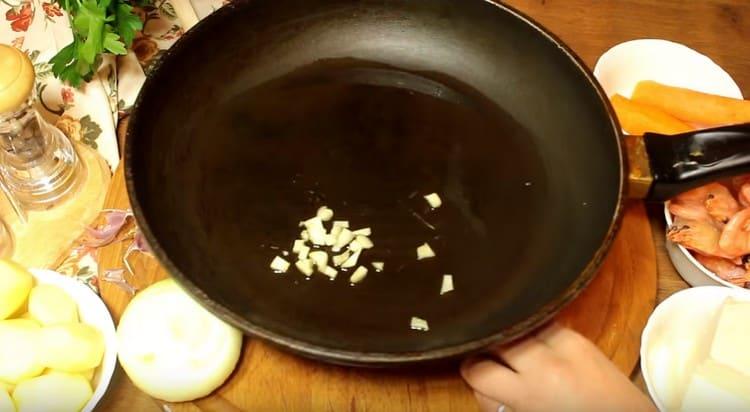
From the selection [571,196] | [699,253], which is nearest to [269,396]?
[571,196]


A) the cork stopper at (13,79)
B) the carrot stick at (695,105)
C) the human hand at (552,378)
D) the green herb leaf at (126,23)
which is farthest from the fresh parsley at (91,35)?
the carrot stick at (695,105)

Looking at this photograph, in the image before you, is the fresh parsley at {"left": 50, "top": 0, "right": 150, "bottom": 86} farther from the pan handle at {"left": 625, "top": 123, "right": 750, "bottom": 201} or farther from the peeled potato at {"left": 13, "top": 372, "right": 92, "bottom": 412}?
the pan handle at {"left": 625, "top": 123, "right": 750, "bottom": 201}

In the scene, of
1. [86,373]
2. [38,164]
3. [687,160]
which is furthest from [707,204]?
[38,164]

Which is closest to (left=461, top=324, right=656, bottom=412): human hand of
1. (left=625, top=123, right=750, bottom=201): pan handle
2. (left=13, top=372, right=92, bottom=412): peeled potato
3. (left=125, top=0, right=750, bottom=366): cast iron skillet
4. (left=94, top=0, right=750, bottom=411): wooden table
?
(left=125, top=0, right=750, bottom=366): cast iron skillet

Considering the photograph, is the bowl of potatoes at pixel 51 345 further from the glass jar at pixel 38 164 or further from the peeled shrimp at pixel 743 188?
the peeled shrimp at pixel 743 188

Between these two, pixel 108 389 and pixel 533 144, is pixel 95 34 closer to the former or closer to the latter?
pixel 108 389
